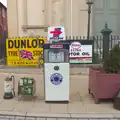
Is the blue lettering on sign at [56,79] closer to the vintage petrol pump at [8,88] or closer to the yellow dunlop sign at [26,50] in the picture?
the vintage petrol pump at [8,88]

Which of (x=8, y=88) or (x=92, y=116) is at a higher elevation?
(x=8, y=88)

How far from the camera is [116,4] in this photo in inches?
586

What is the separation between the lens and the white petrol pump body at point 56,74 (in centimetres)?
621

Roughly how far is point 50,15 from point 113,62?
859 centimetres

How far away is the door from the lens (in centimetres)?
1480

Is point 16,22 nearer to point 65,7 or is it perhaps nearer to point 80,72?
point 65,7

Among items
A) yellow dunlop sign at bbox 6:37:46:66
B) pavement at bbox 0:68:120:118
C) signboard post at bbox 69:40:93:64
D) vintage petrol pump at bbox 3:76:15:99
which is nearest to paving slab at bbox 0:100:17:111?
pavement at bbox 0:68:120:118

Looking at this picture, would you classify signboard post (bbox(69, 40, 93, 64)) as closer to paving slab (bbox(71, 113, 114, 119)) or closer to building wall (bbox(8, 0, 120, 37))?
building wall (bbox(8, 0, 120, 37))

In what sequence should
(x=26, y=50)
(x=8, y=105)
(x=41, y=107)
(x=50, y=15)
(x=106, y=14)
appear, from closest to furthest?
(x=41, y=107) < (x=8, y=105) < (x=26, y=50) < (x=50, y=15) < (x=106, y=14)

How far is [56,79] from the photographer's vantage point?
625 cm

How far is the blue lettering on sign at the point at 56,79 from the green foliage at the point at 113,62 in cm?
115

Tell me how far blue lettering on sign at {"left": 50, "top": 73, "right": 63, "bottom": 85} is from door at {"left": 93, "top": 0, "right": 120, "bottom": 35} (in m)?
9.06

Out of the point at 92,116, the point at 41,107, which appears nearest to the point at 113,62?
the point at 92,116

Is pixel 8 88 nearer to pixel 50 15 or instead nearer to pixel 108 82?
pixel 108 82
